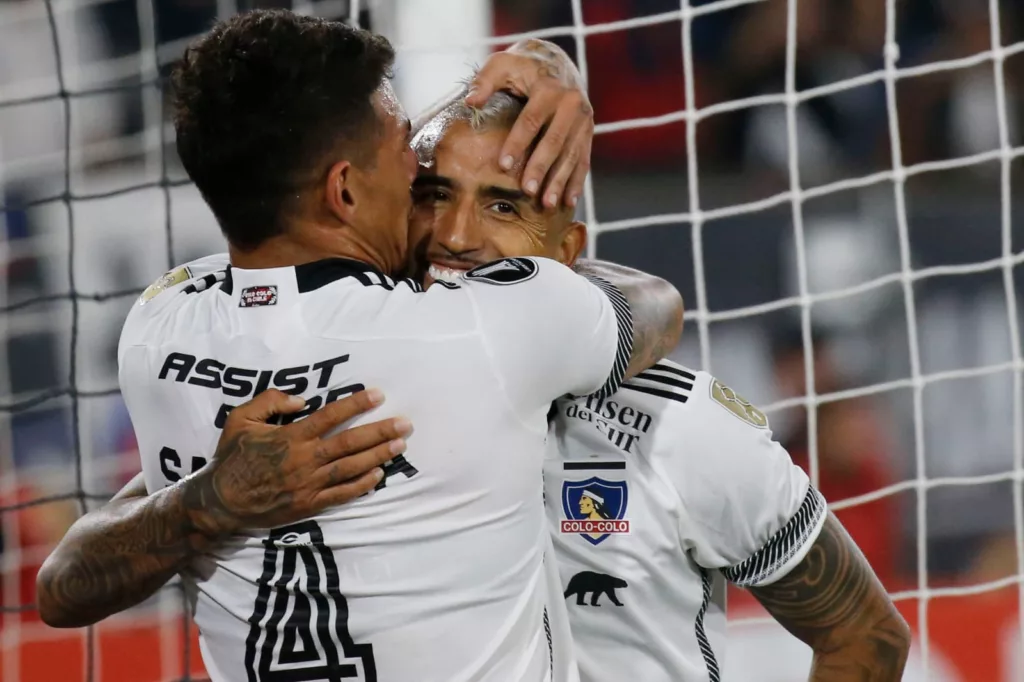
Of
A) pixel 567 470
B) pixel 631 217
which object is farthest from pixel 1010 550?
pixel 567 470

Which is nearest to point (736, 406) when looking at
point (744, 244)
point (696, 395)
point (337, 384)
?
point (696, 395)

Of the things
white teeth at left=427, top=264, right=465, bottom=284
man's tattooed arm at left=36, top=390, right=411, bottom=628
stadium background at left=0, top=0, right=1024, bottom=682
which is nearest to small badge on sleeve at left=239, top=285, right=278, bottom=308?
man's tattooed arm at left=36, top=390, right=411, bottom=628

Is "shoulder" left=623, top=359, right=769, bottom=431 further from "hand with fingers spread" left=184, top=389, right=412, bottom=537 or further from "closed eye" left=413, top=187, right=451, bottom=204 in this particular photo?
"hand with fingers spread" left=184, top=389, right=412, bottom=537

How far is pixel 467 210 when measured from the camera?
1.81 m

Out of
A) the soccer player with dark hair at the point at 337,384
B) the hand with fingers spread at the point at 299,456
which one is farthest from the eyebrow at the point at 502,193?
the hand with fingers spread at the point at 299,456

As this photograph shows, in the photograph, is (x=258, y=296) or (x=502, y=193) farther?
(x=502, y=193)

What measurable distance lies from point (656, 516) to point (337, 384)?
2.06 ft

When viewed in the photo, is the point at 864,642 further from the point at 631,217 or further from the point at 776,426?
the point at 631,217

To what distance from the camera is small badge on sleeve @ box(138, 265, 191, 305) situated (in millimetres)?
1700

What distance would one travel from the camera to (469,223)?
181 cm

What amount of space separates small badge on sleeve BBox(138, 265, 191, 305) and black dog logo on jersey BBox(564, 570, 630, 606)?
76cm

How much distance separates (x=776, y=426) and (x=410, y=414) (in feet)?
12.1

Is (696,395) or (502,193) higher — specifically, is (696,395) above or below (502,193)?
below

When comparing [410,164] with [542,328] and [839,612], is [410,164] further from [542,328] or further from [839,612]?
[839,612]
